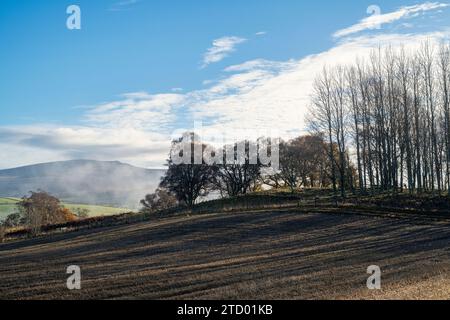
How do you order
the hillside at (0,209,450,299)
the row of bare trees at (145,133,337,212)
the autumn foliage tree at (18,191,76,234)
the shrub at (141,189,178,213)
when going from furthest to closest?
the shrub at (141,189,178,213), the autumn foliage tree at (18,191,76,234), the row of bare trees at (145,133,337,212), the hillside at (0,209,450,299)

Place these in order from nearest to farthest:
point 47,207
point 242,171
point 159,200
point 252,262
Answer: point 252,262
point 242,171
point 47,207
point 159,200

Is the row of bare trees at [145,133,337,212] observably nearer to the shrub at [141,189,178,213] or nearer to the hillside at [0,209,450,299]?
the shrub at [141,189,178,213]

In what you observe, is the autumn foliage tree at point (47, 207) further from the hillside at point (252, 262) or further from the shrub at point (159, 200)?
the hillside at point (252, 262)

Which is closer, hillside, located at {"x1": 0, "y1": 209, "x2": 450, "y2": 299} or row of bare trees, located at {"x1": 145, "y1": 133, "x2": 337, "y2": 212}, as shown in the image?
hillside, located at {"x1": 0, "y1": 209, "x2": 450, "y2": 299}

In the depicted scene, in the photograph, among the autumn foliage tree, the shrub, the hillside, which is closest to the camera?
the hillside

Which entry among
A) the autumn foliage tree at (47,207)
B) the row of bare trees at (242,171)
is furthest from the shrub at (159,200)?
the autumn foliage tree at (47,207)

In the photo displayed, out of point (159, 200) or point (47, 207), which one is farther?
point (159, 200)

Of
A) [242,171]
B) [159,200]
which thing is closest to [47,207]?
[159,200]

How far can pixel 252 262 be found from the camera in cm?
2211

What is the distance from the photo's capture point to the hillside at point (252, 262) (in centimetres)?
1619

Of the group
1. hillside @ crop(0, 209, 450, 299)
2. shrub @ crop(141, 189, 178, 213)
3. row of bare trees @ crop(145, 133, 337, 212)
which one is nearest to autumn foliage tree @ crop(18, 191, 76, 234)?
shrub @ crop(141, 189, 178, 213)

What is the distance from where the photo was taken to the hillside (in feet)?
53.1

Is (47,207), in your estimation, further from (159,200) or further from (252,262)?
(252,262)

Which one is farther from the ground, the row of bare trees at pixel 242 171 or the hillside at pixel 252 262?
the row of bare trees at pixel 242 171
